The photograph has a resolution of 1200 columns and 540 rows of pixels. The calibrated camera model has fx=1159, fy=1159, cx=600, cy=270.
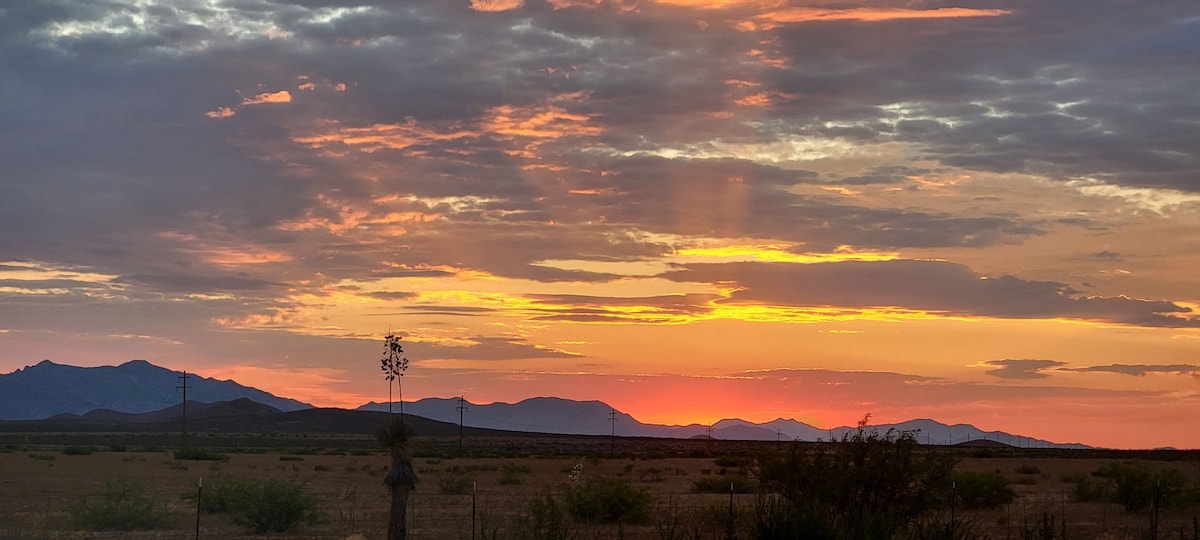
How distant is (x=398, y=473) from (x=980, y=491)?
106 ft

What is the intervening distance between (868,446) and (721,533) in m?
5.51

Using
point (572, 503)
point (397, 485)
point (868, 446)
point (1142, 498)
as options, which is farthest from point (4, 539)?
point (1142, 498)

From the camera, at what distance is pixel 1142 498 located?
50.5 metres

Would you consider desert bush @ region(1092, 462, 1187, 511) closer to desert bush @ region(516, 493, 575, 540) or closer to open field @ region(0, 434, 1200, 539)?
open field @ region(0, 434, 1200, 539)

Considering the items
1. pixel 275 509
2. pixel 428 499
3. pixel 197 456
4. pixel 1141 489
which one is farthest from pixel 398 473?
pixel 197 456

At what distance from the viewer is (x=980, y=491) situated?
A: 2044 inches

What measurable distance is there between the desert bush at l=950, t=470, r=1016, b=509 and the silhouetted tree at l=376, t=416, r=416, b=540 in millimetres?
29978

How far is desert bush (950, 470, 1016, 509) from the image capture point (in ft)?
170

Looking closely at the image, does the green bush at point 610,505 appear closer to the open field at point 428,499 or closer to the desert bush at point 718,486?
the open field at point 428,499

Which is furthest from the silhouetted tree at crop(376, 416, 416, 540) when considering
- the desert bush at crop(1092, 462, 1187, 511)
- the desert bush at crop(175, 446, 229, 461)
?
the desert bush at crop(175, 446, 229, 461)

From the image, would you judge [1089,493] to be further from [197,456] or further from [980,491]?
[197,456]

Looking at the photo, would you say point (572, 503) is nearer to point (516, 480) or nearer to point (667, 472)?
point (516, 480)

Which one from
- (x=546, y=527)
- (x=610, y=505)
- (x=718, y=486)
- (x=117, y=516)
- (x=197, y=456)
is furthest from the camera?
(x=197, y=456)

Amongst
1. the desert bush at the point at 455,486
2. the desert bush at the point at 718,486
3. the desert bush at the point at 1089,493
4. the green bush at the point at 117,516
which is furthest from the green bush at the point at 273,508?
the desert bush at the point at 1089,493
